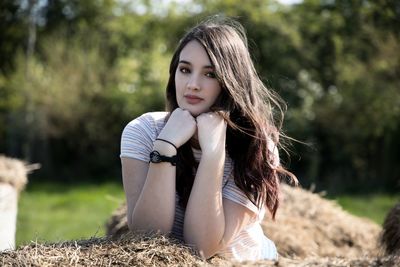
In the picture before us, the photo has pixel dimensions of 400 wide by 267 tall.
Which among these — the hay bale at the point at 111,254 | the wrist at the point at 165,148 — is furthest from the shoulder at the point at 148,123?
the hay bale at the point at 111,254

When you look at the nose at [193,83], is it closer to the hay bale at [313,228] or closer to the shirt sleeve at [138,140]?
the shirt sleeve at [138,140]

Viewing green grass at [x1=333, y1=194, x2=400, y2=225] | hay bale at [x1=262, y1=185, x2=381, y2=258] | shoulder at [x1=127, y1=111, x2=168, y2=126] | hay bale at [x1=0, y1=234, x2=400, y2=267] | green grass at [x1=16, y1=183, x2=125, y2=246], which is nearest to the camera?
hay bale at [x1=0, y1=234, x2=400, y2=267]

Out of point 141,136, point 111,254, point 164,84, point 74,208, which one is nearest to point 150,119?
point 141,136

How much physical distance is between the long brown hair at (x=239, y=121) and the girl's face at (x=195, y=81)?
0.04 metres

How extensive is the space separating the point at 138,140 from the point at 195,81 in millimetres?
420

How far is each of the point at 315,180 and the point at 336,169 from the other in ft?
1.59

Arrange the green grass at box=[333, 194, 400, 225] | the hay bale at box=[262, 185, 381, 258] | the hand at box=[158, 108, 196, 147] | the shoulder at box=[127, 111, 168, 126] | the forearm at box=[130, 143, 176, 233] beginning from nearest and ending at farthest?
1. the forearm at box=[130, 143, 176, 233]
2. the hand at box=[158, 108, 196, 147]
3. the shoulder at box=[127, 111, 168, 126]
4. the hay bale at box=[262, 185, 381, 258]
5. the green grass at box=[333, 194, 400, 225]

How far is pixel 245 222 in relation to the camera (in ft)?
10.2

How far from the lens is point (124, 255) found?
2.46 meters

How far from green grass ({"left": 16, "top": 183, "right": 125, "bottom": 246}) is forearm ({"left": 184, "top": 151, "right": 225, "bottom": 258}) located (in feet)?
15.6

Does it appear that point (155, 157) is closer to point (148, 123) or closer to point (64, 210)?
point (148, 123)

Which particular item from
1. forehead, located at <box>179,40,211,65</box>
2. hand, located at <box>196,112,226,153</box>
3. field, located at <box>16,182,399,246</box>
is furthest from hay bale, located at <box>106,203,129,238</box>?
field, located at <box>16,182,399,246</box>

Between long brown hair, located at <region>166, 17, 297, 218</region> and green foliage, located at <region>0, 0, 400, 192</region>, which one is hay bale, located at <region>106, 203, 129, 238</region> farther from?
green foliage, located at <region>0, 0, 400, 192</region>

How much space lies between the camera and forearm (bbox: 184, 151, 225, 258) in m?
2.88
